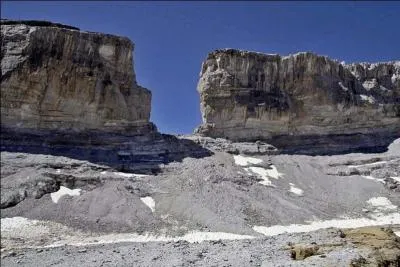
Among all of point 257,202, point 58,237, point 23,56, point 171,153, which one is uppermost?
point 23,56

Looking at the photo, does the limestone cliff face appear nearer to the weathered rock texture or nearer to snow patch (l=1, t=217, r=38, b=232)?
the weathered rock texture

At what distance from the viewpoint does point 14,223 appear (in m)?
30.5

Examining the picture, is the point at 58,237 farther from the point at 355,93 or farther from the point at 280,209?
the point at 355,93

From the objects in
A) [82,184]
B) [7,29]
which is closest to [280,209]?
[82,184]

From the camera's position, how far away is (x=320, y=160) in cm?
4997

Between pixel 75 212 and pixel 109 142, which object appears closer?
pixel 75 212

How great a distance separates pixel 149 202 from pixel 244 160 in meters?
14.3

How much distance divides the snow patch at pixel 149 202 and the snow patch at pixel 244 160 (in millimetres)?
12416

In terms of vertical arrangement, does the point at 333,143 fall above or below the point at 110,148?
above

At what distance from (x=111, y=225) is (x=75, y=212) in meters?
2.83

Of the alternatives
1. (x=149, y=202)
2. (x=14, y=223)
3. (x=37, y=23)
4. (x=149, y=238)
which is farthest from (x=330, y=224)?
Answer: (x=37, y=23)

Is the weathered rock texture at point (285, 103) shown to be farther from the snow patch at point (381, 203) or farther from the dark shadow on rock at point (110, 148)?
the snow patch at point (381, 203)

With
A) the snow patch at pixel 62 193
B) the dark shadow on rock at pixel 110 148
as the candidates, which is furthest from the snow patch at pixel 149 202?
the dark shadow on rock at pixel 110 148

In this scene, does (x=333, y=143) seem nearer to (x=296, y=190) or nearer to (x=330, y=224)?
(x=296, y=190)
